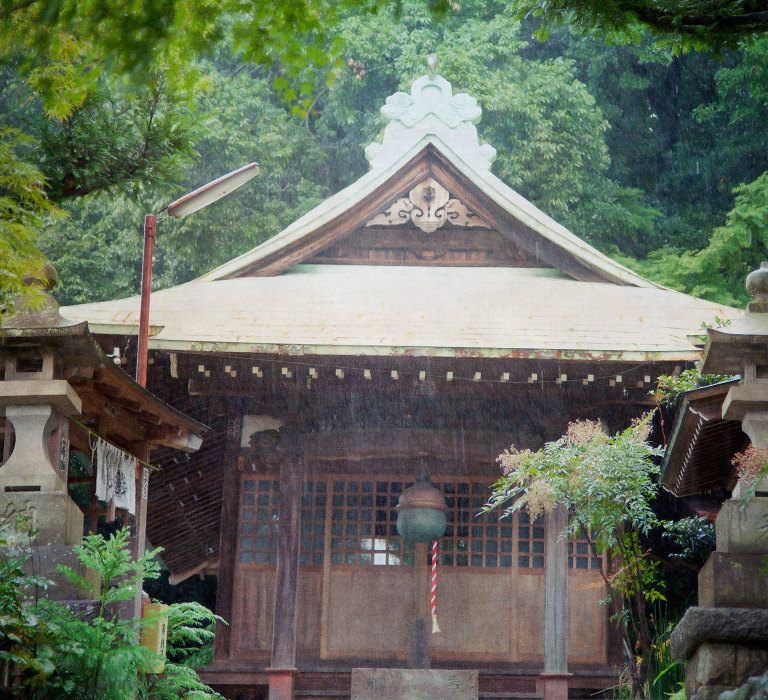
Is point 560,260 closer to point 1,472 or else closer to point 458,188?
point 458,188

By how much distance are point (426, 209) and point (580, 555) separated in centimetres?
446

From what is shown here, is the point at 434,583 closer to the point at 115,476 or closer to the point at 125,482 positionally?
the point at 125,482

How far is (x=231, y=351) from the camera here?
9.62 meters

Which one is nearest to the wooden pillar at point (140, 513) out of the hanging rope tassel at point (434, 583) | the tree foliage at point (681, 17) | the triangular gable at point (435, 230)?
the hanging rope tassel at point (434, 583)

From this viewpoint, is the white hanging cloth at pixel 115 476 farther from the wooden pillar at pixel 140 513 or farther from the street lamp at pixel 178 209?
the street lamp at pixel 178 209

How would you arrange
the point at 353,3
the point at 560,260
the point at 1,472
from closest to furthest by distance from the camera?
1. the point at 353,3
2. the point at 1,472
3. the point at 560,260

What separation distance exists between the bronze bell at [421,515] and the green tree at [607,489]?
2.85 ft

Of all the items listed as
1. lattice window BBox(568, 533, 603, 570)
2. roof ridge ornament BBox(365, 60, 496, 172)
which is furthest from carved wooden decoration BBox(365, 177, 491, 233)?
lattice window BBox(568, 533, 603, 570)

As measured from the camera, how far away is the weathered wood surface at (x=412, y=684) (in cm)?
922

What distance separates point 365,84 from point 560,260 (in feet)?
40.9

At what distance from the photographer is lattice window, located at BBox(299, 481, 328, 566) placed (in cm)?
1046

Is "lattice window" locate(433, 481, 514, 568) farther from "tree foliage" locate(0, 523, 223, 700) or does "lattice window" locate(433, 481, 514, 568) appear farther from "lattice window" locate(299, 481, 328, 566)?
"tree foliage" locate(0, 523, 223, 700)

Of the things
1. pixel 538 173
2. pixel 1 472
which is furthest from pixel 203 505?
pixel 538 173

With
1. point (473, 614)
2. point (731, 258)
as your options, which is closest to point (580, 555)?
point (473, 614)
